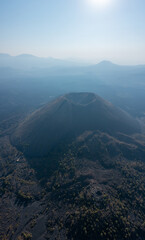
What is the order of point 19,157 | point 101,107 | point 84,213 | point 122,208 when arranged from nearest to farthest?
1. point 84,213
2. point 122,208
3. point 19,157
4. point 101,107

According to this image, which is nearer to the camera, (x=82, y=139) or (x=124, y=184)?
(x=124, y=184)

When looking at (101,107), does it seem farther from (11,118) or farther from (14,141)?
(11,118)

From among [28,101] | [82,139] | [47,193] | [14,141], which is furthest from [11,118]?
[47,193]

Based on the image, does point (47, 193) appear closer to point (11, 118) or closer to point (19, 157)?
point (19, 157)

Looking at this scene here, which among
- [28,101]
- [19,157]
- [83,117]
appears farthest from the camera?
[28,101]

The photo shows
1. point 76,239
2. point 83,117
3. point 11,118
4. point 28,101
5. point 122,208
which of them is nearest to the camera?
point 76,239

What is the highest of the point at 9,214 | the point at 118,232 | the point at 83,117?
the point at 83,117

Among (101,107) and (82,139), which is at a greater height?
(101,107)

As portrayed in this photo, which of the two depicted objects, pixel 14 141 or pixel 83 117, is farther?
pixel 83 117

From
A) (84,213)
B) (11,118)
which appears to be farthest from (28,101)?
(84,213)
